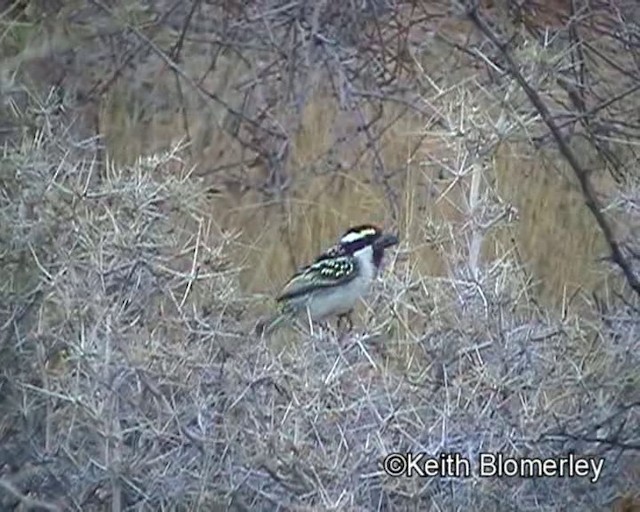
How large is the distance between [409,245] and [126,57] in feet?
7.56

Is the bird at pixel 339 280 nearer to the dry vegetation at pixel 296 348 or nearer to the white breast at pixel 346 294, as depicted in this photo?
the white breast at pixel 346 294

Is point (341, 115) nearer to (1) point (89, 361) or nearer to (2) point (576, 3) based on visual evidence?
(2) point (576, 3)

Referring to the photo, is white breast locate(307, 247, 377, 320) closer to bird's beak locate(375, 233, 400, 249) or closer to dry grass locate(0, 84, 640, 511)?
bird's beak locate(375, 233, 400, 249)

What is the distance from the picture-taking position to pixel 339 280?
20.7 ft

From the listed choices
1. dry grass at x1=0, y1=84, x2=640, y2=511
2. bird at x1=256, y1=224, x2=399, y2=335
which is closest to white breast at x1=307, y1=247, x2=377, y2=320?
bird at x1=256, y1=224, x2=399, y2=335

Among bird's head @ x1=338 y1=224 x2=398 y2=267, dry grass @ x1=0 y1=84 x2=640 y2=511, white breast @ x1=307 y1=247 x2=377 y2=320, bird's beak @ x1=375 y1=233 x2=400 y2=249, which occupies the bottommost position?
white breast @ x1=307 y1=247 x2=377 y2=320

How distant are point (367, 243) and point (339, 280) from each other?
0.56 ft

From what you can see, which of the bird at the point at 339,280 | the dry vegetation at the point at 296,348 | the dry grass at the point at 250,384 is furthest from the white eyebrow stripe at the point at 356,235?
the dry grass at the point at 250,384

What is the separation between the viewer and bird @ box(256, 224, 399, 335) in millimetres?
6215

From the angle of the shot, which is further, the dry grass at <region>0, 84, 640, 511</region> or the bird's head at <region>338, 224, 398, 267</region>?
the bird's head at <region>338, 224, 398, 267</region>

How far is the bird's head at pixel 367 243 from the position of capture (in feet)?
20.7

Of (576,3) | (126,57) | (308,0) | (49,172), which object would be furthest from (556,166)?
(49,172)

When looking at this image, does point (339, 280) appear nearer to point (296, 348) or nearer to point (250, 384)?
point (296, 348)

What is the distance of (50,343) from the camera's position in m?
5.09
